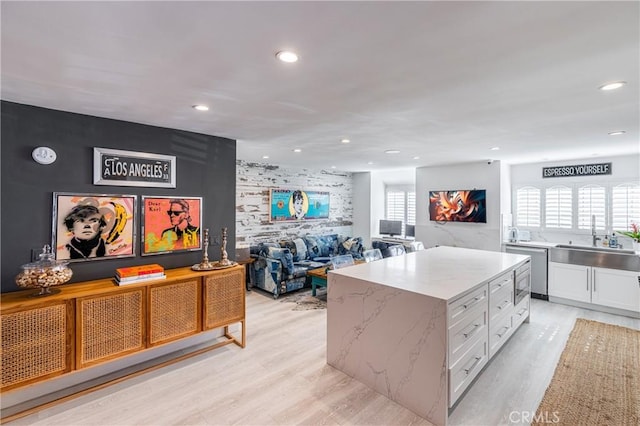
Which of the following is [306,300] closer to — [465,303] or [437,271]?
[437,271]

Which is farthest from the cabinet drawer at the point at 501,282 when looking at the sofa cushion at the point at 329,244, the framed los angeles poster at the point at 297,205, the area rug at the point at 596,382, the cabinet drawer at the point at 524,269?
the framed los angeles poster at the point at 297,205

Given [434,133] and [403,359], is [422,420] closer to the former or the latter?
[403,359]

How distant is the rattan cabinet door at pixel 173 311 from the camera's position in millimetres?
2715

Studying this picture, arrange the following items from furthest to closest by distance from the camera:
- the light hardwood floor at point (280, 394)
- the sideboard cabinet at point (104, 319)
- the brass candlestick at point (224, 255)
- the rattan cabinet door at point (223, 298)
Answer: the brass candlestick at point (224, 255)
the rattan cabinet door at point (223, 298)
the light hardwood floor at point (280, 394)
the sideboard cabinet at point (104, 319)

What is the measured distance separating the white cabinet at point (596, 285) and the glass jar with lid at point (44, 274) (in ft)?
21.0

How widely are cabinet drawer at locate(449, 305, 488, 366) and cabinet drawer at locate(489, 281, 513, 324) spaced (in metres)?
0.17

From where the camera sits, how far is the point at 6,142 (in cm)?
237

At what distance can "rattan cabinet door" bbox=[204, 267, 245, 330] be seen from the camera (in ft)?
10.1

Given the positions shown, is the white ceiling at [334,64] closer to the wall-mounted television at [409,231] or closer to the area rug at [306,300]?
the area rug at [306,300]

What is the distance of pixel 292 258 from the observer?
557cm

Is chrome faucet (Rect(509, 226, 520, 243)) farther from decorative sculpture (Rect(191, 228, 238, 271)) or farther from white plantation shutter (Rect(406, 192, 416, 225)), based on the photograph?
decorative sculpture (Rect(191, 228, 238, 271))

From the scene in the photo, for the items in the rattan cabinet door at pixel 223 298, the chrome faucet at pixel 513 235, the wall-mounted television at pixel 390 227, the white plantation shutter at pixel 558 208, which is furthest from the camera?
the wall-mounted television at pixel 390 227

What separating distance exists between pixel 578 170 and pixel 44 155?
23.9 ft

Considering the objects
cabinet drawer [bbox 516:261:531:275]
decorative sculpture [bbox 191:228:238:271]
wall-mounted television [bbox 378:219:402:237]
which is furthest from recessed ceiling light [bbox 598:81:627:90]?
wall-mounted television [bbox 378:219:402:237]
